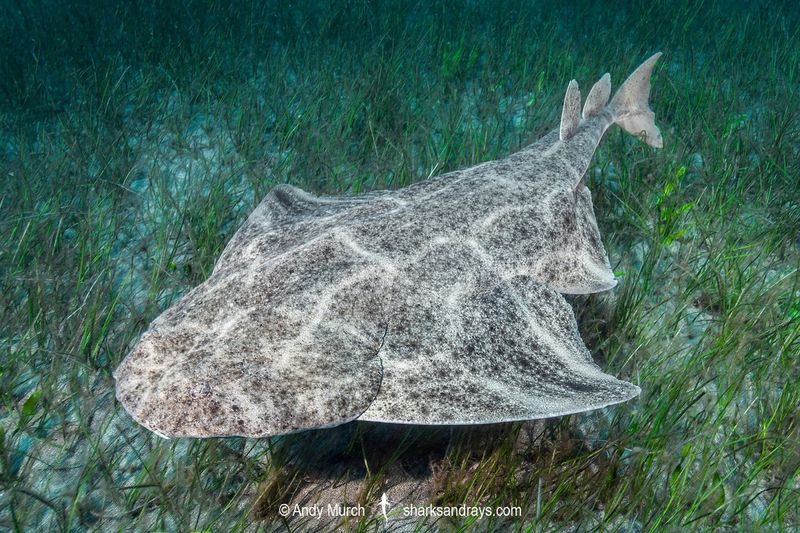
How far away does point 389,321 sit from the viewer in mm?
2711

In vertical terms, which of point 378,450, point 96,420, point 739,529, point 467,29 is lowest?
point 96,420

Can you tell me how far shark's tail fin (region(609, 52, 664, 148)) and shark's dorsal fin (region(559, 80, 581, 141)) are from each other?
0.92 metres

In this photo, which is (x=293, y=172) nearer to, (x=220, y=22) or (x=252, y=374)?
(x=252, y=374)

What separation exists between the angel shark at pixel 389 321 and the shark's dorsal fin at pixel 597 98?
162cm

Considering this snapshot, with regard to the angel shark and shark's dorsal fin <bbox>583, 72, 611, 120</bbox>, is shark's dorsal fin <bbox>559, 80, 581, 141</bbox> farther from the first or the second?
the angel shark

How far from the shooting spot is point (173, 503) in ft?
8.71

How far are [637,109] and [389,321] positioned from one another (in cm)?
412

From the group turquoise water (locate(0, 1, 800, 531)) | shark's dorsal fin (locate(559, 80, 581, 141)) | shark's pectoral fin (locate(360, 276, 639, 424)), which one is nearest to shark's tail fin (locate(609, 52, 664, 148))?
turquoise water (locate(0, 1, 800, 531))

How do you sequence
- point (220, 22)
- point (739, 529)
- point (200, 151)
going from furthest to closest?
point (220, 22) < point (200, 151) < point (739, 529)

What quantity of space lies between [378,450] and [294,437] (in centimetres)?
50

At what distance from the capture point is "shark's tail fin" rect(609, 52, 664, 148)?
5.29 metres

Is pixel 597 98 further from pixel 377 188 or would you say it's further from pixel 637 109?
pixel 377 188

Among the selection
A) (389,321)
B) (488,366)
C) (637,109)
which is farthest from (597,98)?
(389,321)

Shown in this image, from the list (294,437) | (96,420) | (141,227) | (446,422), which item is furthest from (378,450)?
(141,227)
